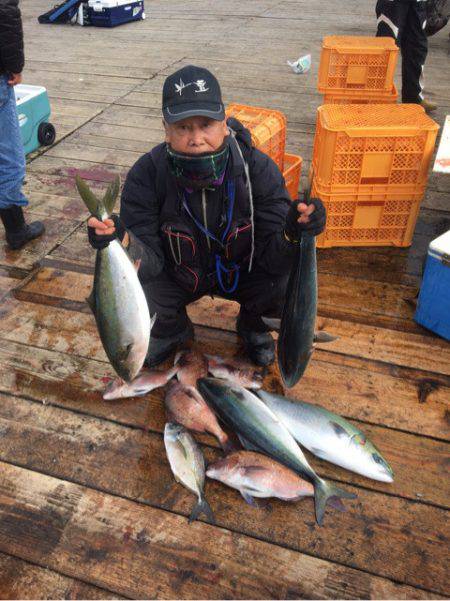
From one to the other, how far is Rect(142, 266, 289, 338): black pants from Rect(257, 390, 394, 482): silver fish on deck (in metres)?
0.55

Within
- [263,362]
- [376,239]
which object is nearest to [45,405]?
[263,362]

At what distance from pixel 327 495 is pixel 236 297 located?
1.17m

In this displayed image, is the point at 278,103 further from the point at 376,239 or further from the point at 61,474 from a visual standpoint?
the point at 61,474

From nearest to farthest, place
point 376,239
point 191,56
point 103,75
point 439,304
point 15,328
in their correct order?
point 439,304 → point 15,328 → point 376,239 → point 103,75 → point 191,56

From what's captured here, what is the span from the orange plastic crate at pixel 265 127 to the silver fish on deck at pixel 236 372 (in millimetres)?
1483

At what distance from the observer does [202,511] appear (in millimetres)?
2088

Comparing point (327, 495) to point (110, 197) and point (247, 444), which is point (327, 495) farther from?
point (110, 197)

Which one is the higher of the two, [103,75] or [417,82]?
[417,82]

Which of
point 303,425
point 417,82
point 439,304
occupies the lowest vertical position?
point 303,425

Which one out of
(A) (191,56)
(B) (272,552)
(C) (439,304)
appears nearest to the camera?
(B) (272,552)

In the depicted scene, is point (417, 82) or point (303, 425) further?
point (417, 82)

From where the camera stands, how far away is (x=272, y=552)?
1976 mm

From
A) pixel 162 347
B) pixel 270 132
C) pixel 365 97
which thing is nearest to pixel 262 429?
pixel 162 347

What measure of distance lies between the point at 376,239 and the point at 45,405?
8.32 ft
